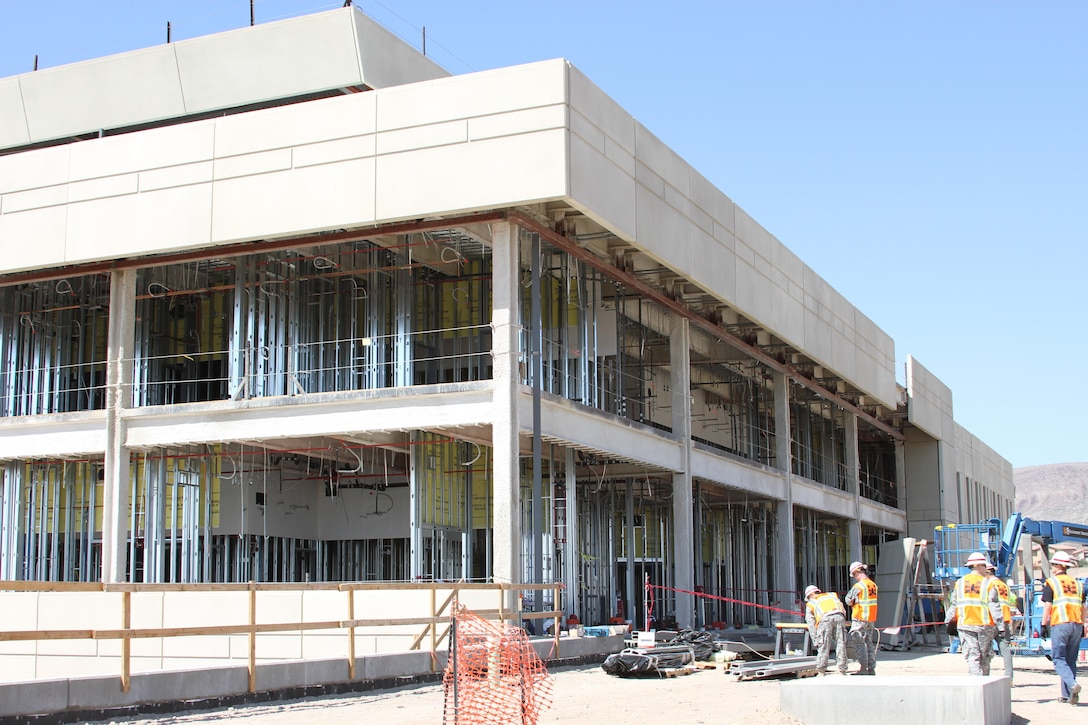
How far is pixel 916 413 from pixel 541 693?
1422 inches

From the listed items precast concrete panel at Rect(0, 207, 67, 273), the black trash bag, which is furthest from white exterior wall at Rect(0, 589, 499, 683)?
precast concrete panel at Rect(0, 207, 67, 273)

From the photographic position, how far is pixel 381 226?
24297mm

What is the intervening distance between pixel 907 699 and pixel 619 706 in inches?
162

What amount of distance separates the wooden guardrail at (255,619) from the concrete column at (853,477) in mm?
24803

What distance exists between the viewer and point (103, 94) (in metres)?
31.8

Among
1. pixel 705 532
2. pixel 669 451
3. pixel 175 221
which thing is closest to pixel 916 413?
pixel 705 532

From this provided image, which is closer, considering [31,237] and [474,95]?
[474,95]

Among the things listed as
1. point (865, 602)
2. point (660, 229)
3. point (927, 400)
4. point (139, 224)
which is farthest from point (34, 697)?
point (927, 400)

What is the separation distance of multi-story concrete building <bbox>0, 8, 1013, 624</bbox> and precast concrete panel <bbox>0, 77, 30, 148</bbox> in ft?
0.24

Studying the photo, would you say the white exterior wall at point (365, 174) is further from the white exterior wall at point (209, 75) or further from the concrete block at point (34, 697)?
the concrete block at point (34, 697)

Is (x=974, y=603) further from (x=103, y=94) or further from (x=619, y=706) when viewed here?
(x=103, y=94)

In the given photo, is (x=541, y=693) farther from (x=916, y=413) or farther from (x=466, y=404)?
(x=916, y=413)

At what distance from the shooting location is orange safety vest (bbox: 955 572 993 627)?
605 inches

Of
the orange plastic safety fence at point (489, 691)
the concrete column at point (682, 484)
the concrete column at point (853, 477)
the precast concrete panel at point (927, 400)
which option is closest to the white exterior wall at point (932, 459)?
the precast concrete panel at point (927, 400)
